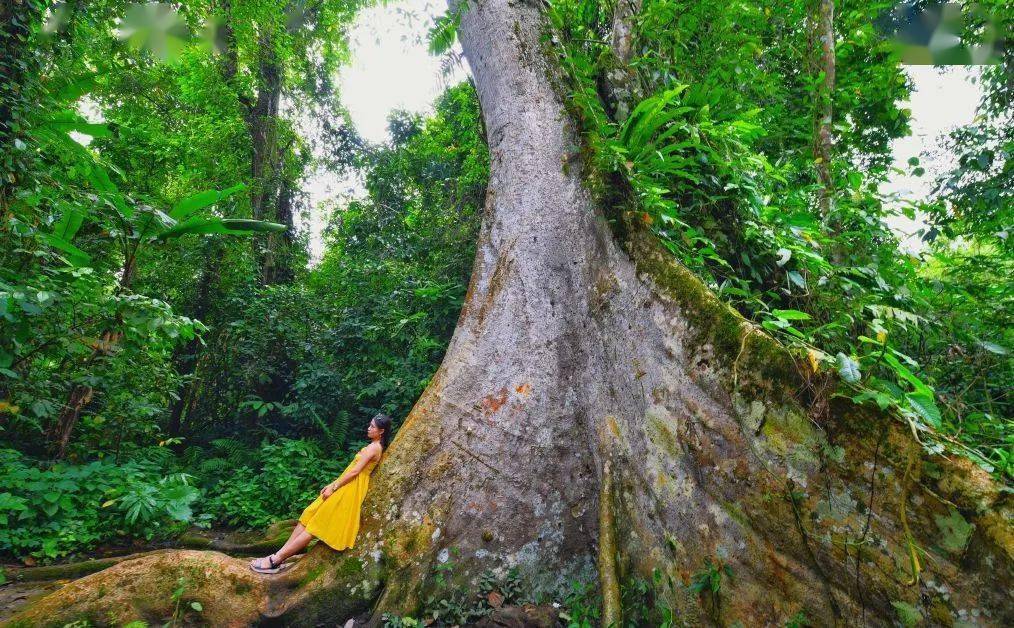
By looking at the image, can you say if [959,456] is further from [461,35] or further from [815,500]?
[461,35]

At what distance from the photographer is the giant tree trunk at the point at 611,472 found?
215 cm

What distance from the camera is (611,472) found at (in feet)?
10.9

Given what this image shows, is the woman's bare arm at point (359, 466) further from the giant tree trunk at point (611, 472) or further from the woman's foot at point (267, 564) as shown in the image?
the woman's foot at point (267, 564)

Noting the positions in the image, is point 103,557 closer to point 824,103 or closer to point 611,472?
point 611,472

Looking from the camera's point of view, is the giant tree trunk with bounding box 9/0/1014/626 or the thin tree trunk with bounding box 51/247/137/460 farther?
the thin tree trunk with bounding box 51/247/137/460

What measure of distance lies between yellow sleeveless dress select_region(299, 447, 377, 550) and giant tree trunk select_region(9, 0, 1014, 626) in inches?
4.2

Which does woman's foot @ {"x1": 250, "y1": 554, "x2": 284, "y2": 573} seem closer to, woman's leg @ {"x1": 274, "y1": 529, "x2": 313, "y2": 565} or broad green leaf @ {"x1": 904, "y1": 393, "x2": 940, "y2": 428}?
woman's leg @ {"x1": 274, "y1": 529, "x2": 313, "y2": 565}

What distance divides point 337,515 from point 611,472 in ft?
6.35

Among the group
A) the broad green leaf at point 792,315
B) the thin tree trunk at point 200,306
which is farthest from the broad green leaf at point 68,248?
the broad green leaf at point 792,315

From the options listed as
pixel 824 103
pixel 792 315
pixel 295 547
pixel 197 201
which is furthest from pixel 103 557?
pixel 824 103

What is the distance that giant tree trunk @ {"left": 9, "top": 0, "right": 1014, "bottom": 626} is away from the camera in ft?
7.04

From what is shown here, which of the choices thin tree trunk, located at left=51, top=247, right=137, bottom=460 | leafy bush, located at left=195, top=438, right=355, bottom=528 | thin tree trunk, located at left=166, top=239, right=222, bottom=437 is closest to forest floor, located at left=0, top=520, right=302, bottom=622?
leafy bush, located at left=195, top=438, right=355, bottom=528

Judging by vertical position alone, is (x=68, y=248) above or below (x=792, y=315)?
above

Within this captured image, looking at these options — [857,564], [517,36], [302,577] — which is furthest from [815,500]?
[517,36]
